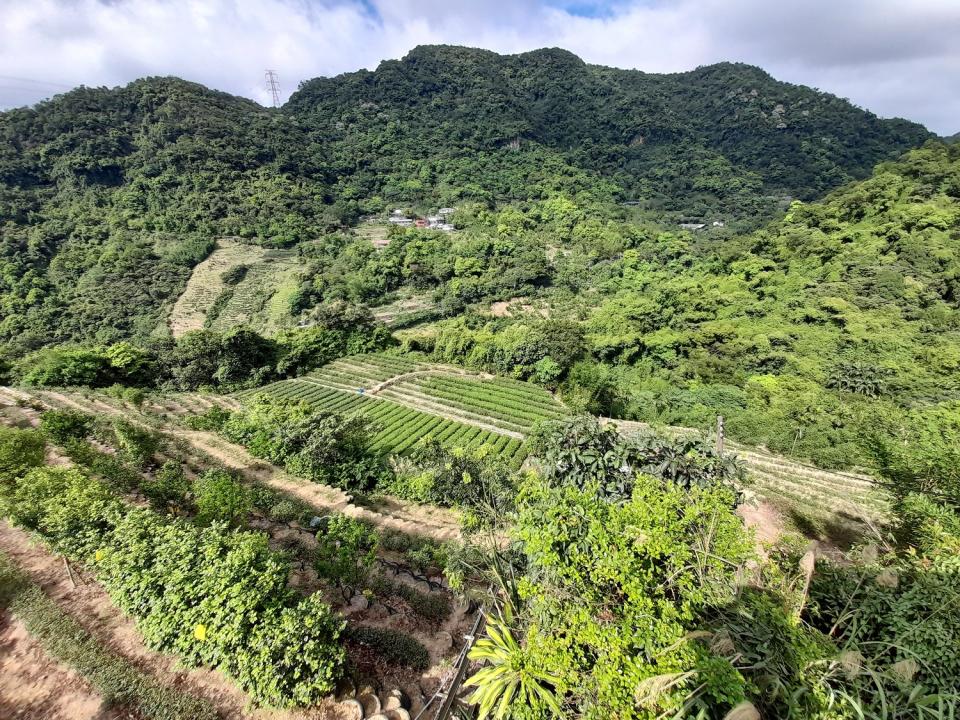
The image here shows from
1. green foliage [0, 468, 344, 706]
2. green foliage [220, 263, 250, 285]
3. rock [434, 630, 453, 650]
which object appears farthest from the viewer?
green foliage [220, 263, 250, 285]

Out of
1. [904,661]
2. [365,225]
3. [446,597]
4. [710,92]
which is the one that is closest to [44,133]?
[365,225]

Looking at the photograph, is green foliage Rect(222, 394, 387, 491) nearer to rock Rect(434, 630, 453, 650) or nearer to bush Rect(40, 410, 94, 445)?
bush Rect(40, 410, 94, 445)

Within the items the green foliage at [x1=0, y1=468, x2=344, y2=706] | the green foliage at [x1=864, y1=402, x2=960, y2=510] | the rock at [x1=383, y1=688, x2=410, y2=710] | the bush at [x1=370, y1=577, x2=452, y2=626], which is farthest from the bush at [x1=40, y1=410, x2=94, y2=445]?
the green foliage at [x1=864, y1=402, x2=960, y2=510]

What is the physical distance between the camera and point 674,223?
84.6 metres

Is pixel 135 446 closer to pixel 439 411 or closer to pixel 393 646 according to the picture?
pixel 393 646

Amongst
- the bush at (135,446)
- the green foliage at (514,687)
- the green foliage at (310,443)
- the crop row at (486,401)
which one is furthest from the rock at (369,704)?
the crop row at (486,401)

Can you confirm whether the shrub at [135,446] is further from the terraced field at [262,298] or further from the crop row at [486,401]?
the terraced field at [262,298]

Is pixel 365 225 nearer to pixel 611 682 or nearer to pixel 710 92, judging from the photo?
pixel 611 682

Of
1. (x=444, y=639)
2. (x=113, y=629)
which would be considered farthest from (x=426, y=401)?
(x=113, y=629)

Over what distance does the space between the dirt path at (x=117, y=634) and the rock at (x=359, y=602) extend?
2961mm

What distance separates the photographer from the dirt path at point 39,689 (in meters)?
6.70

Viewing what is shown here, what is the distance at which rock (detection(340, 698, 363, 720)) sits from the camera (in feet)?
23.0

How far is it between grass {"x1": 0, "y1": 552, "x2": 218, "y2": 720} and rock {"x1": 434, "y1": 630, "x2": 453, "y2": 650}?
445 cm

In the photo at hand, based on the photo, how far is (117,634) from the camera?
8.23 meters
